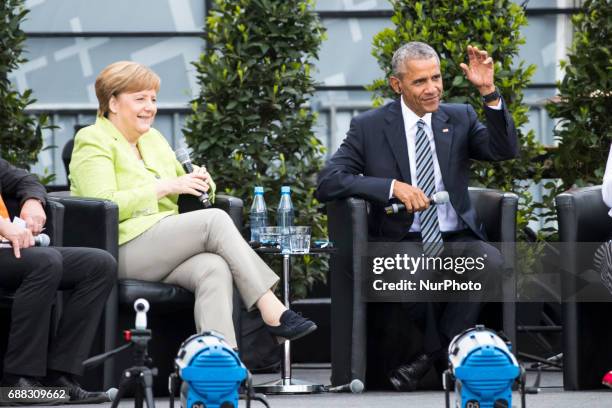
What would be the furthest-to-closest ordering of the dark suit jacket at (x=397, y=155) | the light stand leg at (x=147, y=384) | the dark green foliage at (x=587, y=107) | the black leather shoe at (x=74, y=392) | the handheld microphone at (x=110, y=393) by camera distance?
the dark green foliage at (x=587, y=107) < the dark suit jacket at (x=397, y=155) < the handheld microphone at (x=110, y=393) < the black leather shoe at (x=74, y=392) < the light stand leg at (x=147, y=384)

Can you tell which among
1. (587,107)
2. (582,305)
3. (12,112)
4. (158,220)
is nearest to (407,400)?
(582,305)

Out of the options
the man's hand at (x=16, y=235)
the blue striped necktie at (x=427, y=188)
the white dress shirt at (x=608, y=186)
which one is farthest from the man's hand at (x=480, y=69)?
the man's hand at (x=16, y=235)

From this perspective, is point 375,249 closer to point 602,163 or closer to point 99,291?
point 99,291

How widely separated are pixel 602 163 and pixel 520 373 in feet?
10.8

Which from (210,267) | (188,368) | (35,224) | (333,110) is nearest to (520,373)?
(188,368)

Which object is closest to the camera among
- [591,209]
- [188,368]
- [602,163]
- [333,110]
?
[188,368]

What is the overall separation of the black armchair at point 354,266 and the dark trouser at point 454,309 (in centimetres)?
8

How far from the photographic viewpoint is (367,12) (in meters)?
9.73

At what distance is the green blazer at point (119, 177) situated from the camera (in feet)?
16.5

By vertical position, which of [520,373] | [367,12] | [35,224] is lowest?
[520,373]

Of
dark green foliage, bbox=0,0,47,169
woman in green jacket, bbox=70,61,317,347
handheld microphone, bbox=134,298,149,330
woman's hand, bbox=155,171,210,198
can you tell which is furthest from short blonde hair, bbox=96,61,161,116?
handheld microphone, bbox=134,298,149,330

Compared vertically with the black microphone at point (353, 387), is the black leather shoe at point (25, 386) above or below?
above

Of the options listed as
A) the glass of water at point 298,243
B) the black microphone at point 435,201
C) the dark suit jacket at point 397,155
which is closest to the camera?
the black microphone at point 435,201
